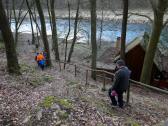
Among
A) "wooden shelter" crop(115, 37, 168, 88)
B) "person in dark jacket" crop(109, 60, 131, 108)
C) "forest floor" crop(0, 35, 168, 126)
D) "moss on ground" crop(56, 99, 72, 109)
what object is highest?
"person in dark jacket" crop(109, 60, 131, 108)

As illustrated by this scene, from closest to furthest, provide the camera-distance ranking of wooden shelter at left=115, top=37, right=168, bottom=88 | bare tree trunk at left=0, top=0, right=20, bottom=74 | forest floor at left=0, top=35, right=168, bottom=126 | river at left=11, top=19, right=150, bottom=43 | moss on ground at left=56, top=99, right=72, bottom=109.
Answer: forest floor at left=0, top=35, right=168, bottom=126, moss on ground at left=56, top=99, right=72, bottom=109, bare tree trunk at left=0, top=0, right=20, bottom=74, wooden shelter at left=115, top=37, right=168, bottom=88, river at left=11, top=19, right=150, bottom=43

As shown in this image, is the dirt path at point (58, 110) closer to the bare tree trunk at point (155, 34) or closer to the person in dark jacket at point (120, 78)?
the person in dark jacket at point (120, 78)

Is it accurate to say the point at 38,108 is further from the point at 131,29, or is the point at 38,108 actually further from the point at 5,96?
the point at 131,29

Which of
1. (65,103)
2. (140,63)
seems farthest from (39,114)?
(140,63)

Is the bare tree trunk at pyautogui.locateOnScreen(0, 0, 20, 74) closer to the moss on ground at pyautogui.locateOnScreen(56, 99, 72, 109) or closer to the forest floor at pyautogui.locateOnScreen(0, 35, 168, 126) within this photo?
the forest floor at pyautogui.locateOnScreen(0, 35, 168, 126)

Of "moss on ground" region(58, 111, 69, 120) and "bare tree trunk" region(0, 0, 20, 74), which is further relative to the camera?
"bare tree trunk" region(0, 0, 20, 74)

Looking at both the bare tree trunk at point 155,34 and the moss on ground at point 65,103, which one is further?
the bare tree trunk at point 155,34

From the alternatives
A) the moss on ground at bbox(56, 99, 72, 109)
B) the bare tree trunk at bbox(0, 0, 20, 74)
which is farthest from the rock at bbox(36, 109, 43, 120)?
the bare tree trunk at bbox(0, 0, 20, 74)

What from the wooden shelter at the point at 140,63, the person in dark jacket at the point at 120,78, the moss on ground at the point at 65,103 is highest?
the person in dark jacket at the point at 120,78

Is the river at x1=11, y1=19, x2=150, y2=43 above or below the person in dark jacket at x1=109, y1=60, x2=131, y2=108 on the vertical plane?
below

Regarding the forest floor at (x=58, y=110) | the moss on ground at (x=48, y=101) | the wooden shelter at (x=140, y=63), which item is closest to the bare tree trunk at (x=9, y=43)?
the forest floor at (x=58, y=110)

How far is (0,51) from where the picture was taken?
2720 cm

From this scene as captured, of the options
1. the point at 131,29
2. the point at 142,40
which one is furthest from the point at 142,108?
the point at 131,29

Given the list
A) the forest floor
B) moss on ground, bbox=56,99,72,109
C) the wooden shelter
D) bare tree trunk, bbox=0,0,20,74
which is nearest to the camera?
the forest floor
